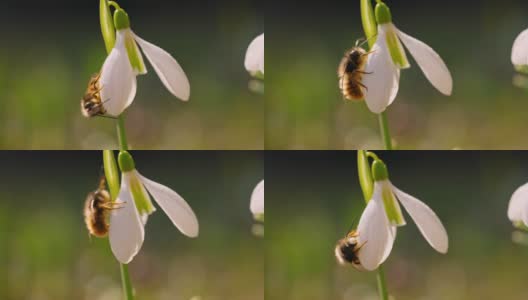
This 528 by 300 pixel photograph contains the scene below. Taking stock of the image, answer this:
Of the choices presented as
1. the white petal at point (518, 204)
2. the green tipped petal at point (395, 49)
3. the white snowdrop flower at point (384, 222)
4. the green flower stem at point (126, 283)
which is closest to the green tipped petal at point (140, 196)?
the green flower stem at point (126, 283)

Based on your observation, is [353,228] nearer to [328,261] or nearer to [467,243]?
[328,261]

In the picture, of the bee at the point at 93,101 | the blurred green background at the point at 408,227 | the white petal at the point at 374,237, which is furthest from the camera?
the blurred green background at the point at 408,227

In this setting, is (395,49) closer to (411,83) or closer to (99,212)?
(411,83)

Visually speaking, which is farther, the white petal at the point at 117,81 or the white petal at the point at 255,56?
the white petal at the point at 255,56

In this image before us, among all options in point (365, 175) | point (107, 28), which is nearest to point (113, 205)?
point (107, 28)

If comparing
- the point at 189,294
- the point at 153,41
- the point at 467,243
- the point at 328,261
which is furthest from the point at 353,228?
the point at 153,41

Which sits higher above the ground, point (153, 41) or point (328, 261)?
point (153, 41)

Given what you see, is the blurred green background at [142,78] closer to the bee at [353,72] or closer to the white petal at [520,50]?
the bee at [353,72]
